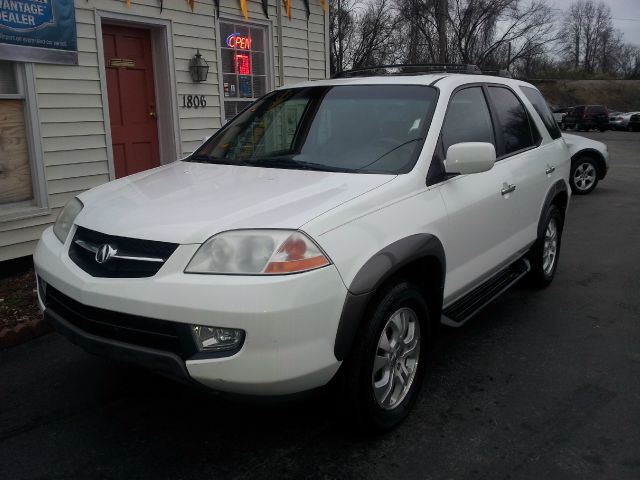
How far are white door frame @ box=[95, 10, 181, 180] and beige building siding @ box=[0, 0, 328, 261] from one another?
36 millimetres

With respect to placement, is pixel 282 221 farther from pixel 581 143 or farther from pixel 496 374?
pixel 581 143

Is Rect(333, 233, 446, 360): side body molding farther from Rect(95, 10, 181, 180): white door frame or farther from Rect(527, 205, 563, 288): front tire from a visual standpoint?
Rect(95, 10, 181, 180): white door frame

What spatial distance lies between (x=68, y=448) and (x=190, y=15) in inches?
238

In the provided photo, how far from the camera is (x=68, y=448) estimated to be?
297cm

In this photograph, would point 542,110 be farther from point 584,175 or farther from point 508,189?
point 584,175

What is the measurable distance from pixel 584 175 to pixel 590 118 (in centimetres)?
2869

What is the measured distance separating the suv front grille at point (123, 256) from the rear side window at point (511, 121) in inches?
103

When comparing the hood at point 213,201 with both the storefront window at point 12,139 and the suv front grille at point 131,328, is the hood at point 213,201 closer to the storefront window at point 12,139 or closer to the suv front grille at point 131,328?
the suv front grille at point 131,328

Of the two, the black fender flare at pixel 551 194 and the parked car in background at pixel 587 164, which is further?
the parked car in background at pixel 587 164

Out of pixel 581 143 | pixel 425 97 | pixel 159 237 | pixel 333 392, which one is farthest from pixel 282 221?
pixel 581 143

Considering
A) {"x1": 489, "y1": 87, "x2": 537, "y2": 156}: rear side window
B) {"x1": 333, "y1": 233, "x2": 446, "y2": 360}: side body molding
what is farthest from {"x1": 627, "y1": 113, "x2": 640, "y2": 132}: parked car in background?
{"x1": 333, "y1": 233, "x2": 446, "y2": 360}: side body molding

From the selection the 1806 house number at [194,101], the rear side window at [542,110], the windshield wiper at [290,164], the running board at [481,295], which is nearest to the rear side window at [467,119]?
the windshield wiper at [290,164]

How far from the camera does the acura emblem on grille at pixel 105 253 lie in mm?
2695

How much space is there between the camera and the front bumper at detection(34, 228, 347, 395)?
7.85ft
